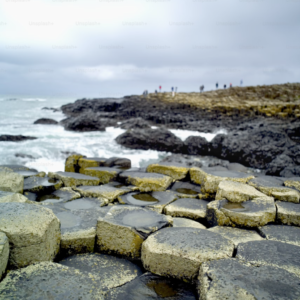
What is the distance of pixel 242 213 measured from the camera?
2.95 metres

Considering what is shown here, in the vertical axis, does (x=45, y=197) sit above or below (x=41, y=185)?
below

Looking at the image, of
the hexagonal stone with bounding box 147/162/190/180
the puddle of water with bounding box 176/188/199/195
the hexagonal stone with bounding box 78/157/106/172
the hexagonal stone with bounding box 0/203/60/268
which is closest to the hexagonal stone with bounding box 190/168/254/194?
the puddle of water with bounding box 176/188/199/195

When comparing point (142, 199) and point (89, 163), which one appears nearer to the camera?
point (142, 199)

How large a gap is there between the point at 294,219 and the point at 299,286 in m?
1.52

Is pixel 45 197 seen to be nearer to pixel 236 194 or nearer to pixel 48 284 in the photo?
pixel 48 284

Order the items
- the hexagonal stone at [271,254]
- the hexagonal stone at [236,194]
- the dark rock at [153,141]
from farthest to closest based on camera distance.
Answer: the dark rock at [153,141], the hexagonal stone at [236,194], the hexagonal stone at [271,254]

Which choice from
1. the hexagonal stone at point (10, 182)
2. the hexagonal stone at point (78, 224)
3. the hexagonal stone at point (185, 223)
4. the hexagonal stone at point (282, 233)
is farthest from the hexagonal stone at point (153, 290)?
the hexagonal stone at point (10, 182)

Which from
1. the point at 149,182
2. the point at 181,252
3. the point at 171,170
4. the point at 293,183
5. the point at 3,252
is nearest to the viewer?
the point at 3,252

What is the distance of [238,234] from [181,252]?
1.03 metres

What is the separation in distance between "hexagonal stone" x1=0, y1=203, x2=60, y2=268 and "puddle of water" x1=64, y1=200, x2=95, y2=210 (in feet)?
4.01

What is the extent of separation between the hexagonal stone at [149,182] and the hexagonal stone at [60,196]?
42.5 inches

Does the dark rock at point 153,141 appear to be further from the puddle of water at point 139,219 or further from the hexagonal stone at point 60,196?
the puddle of water at point 139,219

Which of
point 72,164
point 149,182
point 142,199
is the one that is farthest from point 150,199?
point 72,164

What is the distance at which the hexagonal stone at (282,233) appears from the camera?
2636mm
